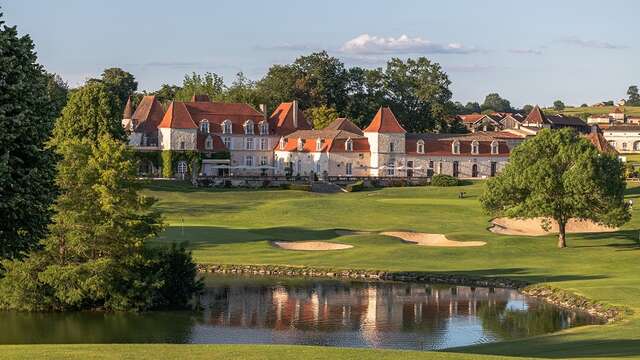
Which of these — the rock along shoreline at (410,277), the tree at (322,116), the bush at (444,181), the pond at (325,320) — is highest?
the tree at (322,116)

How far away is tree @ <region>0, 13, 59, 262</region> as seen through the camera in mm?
24141

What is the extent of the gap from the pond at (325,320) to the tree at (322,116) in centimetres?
8807

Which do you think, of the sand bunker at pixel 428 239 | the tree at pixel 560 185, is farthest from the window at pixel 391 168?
the tree at pixel 560 185

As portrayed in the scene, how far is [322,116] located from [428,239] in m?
71.2

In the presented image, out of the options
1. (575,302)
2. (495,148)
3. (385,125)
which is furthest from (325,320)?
(495,148)

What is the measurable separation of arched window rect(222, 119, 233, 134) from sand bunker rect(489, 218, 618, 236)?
49.4m

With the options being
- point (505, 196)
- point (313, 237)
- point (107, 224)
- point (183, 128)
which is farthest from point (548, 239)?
point (183, 128)

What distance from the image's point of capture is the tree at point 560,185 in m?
65.8

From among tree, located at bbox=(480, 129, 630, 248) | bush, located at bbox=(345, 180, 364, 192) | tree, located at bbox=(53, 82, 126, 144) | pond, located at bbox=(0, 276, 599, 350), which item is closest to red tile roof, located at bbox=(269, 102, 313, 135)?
bush, located at bbox=(345, 180, 364, 192)

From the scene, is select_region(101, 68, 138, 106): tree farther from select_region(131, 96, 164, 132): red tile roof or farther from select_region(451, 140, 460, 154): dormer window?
select_region(451, 140, 460, 154): dormer window

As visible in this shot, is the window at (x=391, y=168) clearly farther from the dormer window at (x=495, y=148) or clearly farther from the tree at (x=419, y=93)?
the tree at (x=419, y=93)

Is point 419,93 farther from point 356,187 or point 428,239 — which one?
point 428,239

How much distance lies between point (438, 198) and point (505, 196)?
30.2 meters

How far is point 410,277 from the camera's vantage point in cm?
5822
